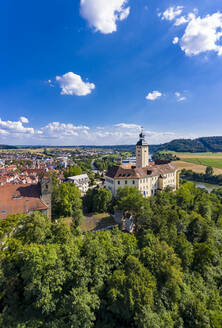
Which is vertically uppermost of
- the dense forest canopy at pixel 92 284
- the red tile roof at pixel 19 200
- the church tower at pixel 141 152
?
the church tower at pixel 141 152

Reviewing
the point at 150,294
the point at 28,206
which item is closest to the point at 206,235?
the point at 150,294

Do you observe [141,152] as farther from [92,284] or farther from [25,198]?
[92,284]

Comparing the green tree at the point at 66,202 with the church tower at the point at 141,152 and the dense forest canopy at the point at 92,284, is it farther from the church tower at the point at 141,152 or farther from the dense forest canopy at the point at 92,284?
the church tower at the point at 141,152

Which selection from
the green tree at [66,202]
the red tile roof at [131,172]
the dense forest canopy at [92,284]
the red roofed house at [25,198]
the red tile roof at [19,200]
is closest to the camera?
the dense forest canopy at [92,284]

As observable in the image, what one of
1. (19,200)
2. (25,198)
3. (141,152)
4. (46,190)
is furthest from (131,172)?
(19,200)

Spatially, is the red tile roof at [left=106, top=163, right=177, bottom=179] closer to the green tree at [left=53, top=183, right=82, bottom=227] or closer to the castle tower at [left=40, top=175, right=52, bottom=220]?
the green tree at [left=53, top=183, right=82, bottom=227]

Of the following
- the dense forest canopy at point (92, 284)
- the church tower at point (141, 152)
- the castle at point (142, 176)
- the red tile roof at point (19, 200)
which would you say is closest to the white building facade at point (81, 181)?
the castle at point (142, 176)

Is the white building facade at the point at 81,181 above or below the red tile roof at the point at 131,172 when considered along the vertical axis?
below

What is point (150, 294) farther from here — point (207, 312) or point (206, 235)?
point (206, 235)
